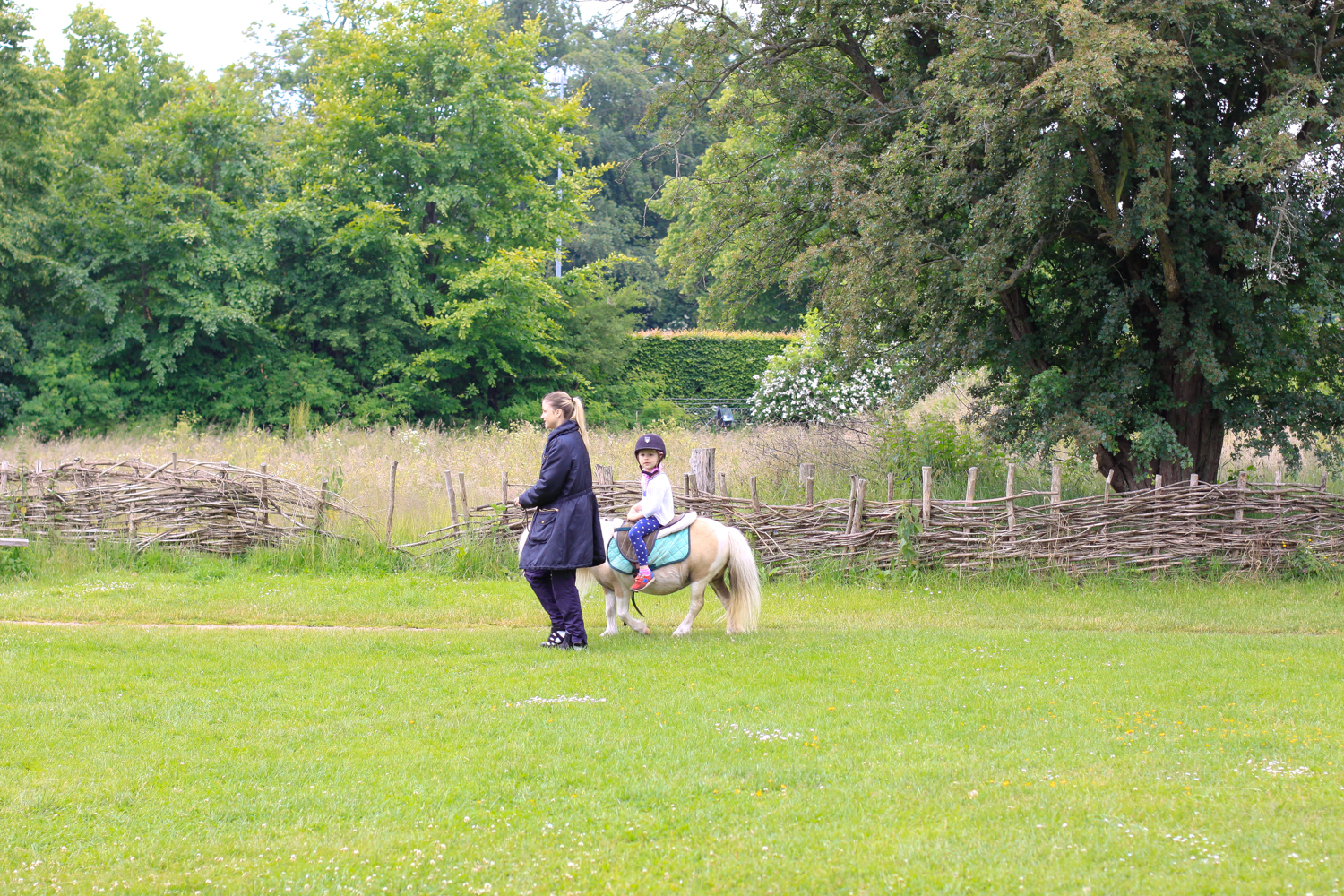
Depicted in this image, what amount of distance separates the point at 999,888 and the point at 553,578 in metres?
5.57

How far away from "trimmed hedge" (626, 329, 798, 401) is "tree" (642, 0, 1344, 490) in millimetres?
21830

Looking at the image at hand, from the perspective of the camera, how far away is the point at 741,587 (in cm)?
995

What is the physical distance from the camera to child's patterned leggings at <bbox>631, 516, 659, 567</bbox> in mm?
9773

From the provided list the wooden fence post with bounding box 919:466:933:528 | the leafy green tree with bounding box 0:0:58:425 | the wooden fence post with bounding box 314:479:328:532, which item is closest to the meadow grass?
the wooden fence post with bounding box 314:479:328:532

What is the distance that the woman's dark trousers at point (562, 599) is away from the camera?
30.2 feet

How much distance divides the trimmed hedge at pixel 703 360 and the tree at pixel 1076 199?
21.8 metres

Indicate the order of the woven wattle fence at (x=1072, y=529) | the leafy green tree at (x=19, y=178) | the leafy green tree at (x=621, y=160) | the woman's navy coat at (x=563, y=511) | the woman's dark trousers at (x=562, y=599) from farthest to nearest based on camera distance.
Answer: the leafy green tree at (x=621, y=160), the leafy green tree at (x=19, y=178), the woven wattle fence at (x=1072, y=529), the woman's dark trousers at (x=562, y=599), the woman's navy coat at (x=563, y=511)

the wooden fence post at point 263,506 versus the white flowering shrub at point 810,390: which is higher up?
the white flowering shrub at point 810,390

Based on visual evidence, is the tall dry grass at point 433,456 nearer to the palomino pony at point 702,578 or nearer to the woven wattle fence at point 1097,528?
the woven wattle fence at point 1097,528

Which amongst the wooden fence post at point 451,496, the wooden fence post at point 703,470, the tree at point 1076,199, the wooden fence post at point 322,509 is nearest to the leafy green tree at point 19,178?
the wooden fence post at point 322,509

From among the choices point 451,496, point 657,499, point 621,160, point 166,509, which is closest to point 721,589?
point 657,499

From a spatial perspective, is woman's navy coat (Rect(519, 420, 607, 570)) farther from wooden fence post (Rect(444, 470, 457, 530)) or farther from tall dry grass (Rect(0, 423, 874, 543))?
tall dry grass (Rect(0, 423, 874, 543))

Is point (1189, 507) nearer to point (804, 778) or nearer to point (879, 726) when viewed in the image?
point (879, 726)

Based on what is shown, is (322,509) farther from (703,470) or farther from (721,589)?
(721,589)
